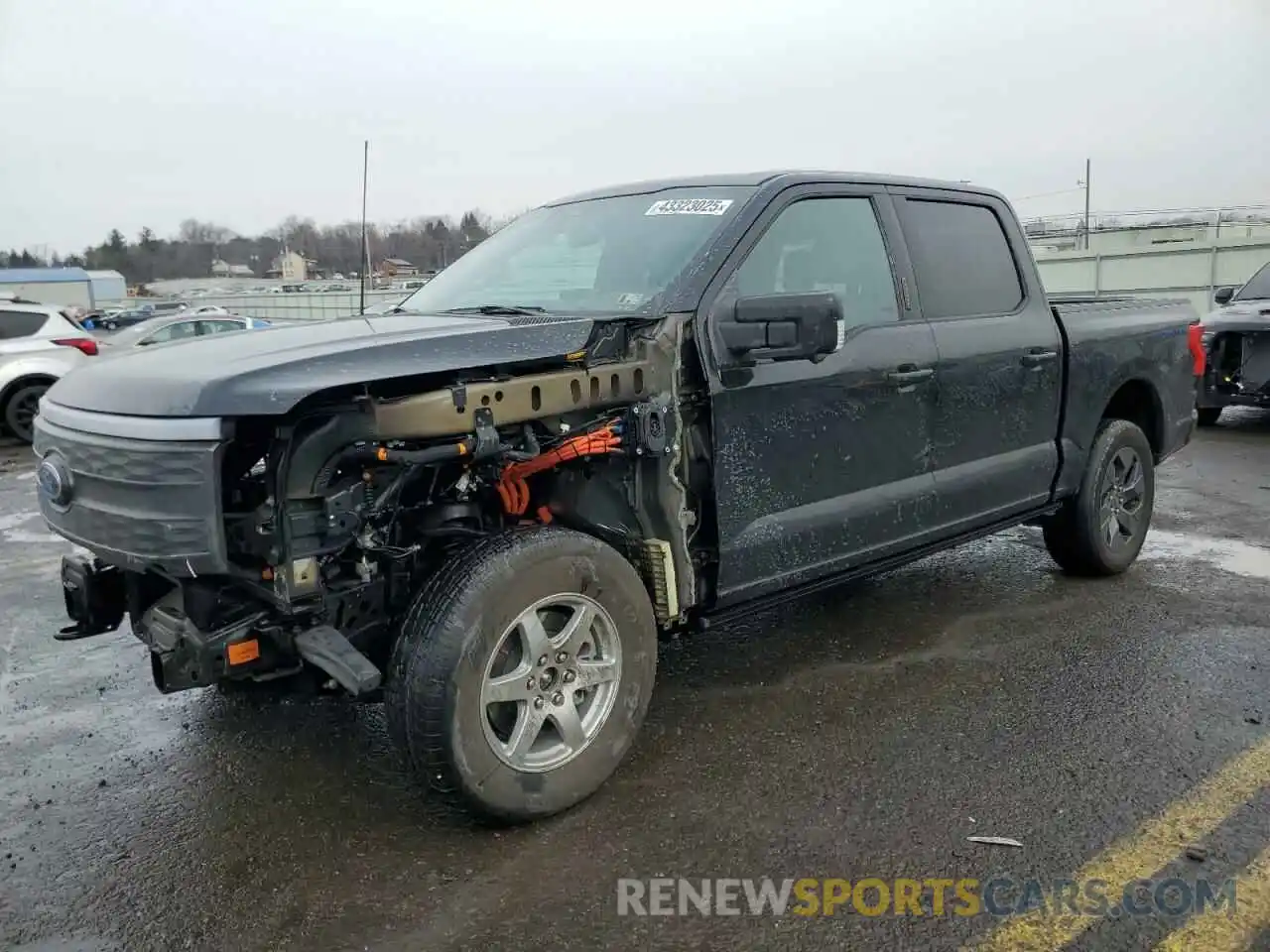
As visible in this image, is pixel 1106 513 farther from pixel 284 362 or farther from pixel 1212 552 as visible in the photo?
pixel 284 362

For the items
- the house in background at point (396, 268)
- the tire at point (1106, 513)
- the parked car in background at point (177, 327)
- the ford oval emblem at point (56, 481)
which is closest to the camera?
the ford oval emblem at point (56, 481)

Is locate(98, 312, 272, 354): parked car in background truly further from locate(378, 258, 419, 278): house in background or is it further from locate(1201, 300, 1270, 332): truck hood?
locate(1201, 300, 1270, 332): truck hood

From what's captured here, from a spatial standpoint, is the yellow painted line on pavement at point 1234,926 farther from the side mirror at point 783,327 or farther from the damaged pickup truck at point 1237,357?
the damaged pickup truck at point 1237,357

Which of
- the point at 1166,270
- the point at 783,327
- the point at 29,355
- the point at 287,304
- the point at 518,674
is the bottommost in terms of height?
the point at 518,674

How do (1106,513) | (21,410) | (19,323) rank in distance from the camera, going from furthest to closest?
1. (19,323)
2. (21,410)
3. (1106,513)

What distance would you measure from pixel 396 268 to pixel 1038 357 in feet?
11.7

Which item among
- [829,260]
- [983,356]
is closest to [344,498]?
[829,260]

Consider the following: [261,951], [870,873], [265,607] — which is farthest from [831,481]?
[261,951]

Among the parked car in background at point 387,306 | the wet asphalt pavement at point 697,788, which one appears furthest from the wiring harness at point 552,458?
the parked car in background at point 387,306

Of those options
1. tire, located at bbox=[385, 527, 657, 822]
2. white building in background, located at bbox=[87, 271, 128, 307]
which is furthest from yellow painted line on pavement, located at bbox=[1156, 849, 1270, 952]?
white building in background, located at bbox=[87, 271, 128, 307]

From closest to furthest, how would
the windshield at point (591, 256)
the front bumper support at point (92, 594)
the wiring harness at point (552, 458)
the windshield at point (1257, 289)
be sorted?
the wiring harness at point (552, 458)
the front bumper support at point (92, 594)
the windshield at point (591, 256)
the windshield at point (1257, 289)

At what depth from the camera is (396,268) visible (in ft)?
19.6

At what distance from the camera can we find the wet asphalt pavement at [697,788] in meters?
2.62

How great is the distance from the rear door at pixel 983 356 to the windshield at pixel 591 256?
1064 millimetres
